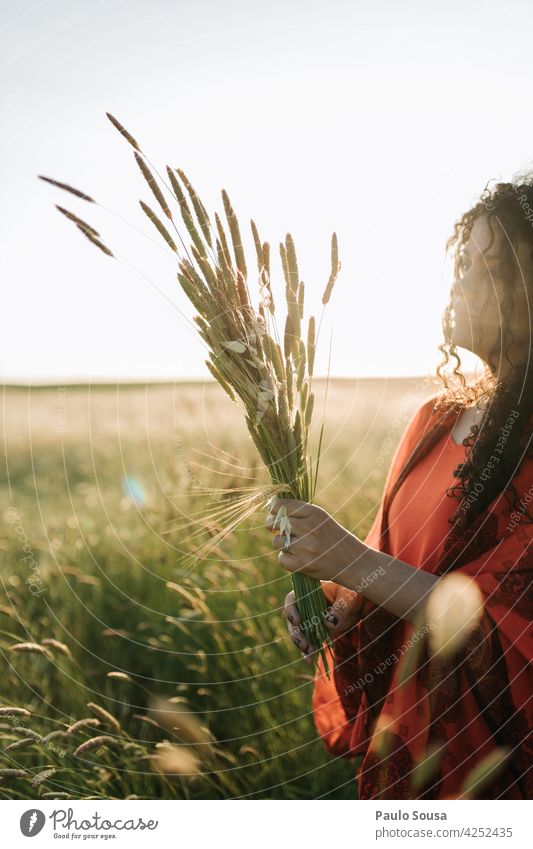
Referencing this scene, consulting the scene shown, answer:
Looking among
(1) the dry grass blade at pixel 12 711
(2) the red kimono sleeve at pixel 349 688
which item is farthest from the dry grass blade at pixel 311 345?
(1) the dry grass blade at pixel 12 711

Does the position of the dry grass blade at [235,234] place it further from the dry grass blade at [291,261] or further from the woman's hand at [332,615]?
the woman's hand at [332,615]

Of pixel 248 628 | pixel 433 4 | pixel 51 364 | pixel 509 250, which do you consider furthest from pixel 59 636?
pixel 433 4

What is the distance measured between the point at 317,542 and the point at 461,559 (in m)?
0.36

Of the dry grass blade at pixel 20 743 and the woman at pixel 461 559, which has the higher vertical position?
the woman at pixel 461 559

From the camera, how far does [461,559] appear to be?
1.51 metres

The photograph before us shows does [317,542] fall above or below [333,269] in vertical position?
below

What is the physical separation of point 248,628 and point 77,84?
1.73 metres

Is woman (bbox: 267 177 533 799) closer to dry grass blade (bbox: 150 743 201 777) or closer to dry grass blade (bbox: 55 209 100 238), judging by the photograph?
dry grass blade (bbox: 150 743 201 777)

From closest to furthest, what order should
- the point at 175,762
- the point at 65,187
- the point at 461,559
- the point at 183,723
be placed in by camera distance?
the point at 65,187 < the point at 461,559 < the point at 175,762 < the point at 183,723

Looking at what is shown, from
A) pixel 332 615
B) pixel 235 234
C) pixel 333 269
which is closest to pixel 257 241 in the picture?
pixel 235 234

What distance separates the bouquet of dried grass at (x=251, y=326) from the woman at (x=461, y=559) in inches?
5.6

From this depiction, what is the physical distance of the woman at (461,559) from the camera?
142 centimetres

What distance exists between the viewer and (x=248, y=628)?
227cm

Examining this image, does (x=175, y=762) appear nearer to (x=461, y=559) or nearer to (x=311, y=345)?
(x=461, y=559)
